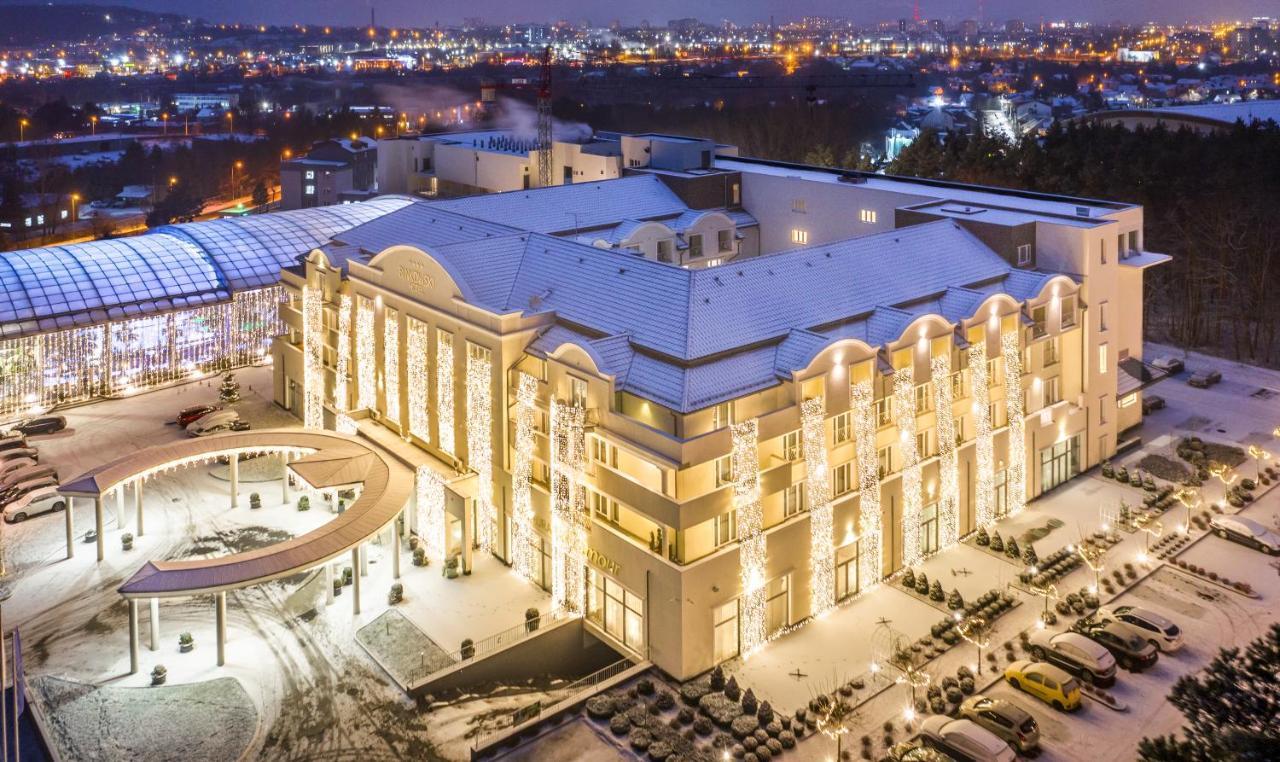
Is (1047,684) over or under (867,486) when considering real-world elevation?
under

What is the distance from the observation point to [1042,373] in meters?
44.2

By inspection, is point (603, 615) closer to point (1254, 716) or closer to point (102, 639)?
point (102, 639)

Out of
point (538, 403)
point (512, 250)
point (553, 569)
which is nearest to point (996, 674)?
point (553, 569)

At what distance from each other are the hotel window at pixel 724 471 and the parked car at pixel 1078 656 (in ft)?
37.4

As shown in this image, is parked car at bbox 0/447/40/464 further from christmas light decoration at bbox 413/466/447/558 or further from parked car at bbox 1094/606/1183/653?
parked car at bbox 1094/606/1183/653

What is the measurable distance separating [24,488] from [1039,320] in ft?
151

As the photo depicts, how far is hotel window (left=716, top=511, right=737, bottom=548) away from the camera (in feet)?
107

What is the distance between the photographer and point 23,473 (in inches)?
1801

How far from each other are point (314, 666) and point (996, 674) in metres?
22.2

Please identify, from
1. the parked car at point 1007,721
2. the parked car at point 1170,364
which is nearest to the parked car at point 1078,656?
the parked car at point 1007,721

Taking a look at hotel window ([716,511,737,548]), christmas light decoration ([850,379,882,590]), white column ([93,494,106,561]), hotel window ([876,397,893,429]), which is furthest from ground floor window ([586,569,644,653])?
white column ([93,494,106,561])

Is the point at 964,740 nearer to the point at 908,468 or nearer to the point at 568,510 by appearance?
the point at 908,468

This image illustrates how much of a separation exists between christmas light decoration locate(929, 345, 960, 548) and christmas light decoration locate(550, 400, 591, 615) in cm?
1451

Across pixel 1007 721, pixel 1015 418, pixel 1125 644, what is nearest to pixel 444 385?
pixel 1015 418
